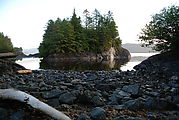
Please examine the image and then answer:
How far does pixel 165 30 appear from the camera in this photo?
1016 centimetres

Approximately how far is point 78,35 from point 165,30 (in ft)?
155

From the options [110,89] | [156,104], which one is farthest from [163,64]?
[156,104]

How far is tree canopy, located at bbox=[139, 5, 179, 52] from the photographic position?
9898mm

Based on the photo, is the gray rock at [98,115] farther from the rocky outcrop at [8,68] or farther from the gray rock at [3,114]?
the rocky outcrop at [8,68]

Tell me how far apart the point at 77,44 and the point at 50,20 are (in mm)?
10646

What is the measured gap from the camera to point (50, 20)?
54938mm

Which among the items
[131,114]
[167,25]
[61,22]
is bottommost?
[131,114]

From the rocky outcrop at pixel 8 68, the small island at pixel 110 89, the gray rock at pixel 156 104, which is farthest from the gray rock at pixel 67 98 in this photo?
the rocky outcrop at pixel 8 68

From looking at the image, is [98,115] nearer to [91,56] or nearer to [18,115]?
[18,115]

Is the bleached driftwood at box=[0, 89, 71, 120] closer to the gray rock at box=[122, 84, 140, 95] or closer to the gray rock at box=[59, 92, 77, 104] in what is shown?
the gray rock at box=[59, 92, 77, 104]

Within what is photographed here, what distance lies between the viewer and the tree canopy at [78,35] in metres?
51.9

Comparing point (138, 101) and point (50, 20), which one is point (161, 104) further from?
point (50, 20)

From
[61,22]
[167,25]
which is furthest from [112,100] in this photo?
[61,22]

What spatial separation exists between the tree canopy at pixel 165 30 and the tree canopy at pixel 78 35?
41.5 metres
